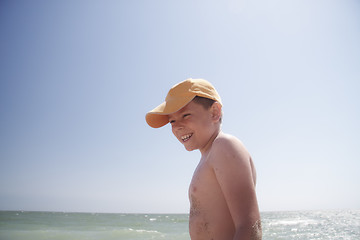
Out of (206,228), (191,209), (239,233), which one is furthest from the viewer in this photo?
(191,209)

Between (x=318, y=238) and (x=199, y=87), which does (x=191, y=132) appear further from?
(x=318, y=238)

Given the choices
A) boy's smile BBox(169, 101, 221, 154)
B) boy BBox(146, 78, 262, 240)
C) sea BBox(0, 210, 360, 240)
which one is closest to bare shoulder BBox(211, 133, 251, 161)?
boy BBox(146, 78, 262, 240)

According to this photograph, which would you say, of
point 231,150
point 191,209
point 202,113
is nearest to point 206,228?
point 191,209

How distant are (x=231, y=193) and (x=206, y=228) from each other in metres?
0.35

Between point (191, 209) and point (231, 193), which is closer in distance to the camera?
point (231, 193)

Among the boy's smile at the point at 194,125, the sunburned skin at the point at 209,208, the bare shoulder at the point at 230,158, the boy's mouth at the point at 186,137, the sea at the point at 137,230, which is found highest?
the boy's smile at the point at 194,125

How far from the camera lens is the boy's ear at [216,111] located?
1563mm

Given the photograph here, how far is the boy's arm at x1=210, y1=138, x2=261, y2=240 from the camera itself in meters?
1.05

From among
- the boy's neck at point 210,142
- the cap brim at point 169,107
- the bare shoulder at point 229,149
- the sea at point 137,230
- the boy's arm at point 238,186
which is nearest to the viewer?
the boy's arm at point 238,186

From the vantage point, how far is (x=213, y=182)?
4.22 ft

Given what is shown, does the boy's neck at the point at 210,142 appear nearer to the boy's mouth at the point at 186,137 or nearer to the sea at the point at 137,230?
the boy's mouth at the point at 186,137

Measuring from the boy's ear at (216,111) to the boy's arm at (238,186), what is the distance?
0.34 meters

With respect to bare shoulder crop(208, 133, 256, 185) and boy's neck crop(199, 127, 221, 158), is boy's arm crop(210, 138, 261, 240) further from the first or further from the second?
boy's neck crop(199, 127, 221, 158)

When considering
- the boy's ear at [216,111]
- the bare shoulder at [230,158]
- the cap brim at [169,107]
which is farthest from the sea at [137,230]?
the bare shoulder at [230,158]
